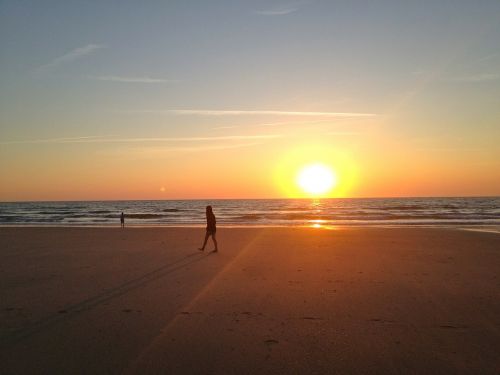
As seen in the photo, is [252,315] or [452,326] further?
[252,315]

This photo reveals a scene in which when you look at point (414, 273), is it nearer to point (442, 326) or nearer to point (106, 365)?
point (442, 326)

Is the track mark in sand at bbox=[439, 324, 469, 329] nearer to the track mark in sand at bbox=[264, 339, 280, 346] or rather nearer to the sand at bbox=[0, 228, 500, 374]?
the sand at bbox=[0, 228, 500, 374]

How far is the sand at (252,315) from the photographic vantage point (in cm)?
486

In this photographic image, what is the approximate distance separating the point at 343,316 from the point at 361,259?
21.6 feet

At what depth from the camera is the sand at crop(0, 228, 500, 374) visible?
4859mm

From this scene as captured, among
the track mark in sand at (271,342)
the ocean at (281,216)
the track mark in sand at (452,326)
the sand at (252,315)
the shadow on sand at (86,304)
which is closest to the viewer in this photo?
the sand at (252,315)

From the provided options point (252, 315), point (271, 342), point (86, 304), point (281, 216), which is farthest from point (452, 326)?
point (281, 216)

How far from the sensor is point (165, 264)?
12.1 meters

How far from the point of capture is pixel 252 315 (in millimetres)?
6699

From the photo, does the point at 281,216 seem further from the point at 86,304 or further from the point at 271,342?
the point at 271,342

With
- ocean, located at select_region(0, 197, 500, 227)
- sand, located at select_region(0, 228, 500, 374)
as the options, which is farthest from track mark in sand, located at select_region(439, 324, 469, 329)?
ocean, located at select_region(0, 197, 500, 227)

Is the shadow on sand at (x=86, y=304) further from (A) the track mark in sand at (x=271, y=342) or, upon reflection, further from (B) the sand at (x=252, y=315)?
(A) the track mark in sand at (x=271, y=342)

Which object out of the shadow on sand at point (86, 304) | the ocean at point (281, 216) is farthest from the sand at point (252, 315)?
the ocean at point (281, 216)

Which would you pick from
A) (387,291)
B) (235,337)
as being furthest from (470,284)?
(235,337)
